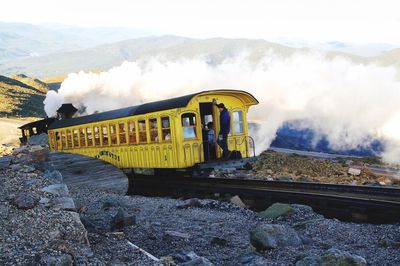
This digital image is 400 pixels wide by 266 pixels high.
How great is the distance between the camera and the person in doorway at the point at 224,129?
16203 millimetres

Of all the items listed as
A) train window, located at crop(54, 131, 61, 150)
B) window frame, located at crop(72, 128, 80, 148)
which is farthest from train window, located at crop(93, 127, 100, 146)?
train window, located at crop(54, 131, 61, 150)

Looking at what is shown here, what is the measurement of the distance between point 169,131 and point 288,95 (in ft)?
126

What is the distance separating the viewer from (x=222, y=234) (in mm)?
9016

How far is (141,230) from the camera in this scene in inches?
361

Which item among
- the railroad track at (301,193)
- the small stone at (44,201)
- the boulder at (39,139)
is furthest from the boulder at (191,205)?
the boulder at (39,139)

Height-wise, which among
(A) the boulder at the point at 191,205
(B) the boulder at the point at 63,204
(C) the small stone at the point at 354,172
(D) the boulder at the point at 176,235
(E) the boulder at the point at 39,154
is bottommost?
(C) the small stone at the point at 354,172

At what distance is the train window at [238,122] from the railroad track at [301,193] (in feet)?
7.35

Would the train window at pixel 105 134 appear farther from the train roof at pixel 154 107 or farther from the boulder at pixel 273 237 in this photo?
the boulder at pixel 273 237

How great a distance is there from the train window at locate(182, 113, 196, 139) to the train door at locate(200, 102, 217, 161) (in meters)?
0.59

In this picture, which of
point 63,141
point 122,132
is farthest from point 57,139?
point 122,132

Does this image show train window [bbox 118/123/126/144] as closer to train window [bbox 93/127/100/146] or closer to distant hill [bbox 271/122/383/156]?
train window [bbox 93/127/100/146]

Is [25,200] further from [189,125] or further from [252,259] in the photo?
[189,125]

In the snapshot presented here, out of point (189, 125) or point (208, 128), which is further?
point (208, 128)

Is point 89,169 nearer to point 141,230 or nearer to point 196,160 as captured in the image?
point 196,160
